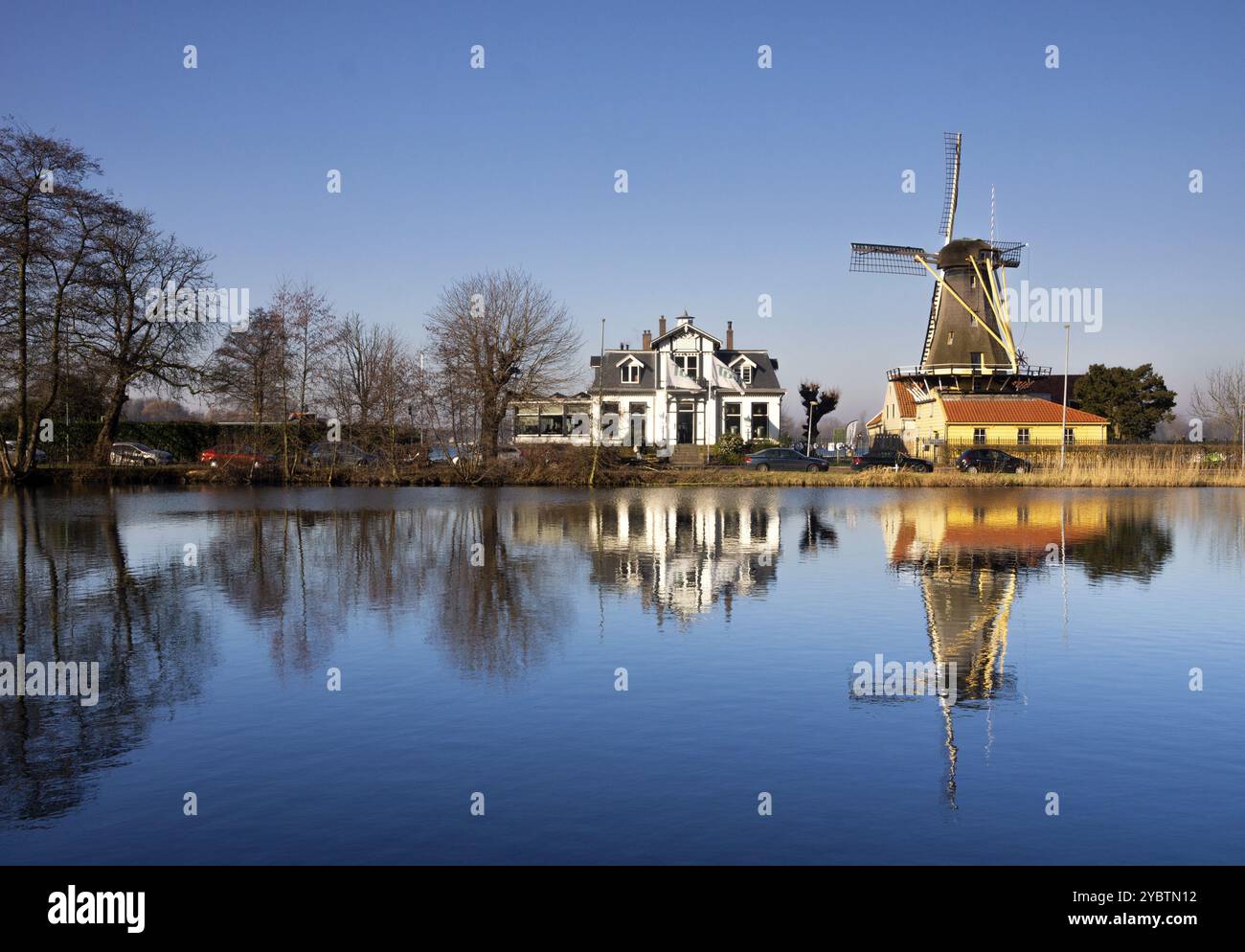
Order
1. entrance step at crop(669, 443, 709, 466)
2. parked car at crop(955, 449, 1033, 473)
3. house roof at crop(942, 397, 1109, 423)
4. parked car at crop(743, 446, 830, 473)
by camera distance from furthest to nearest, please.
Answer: entrance step at crop(669, 443, 709, 466), house roof at crop(942, 397, 1109, 423), parked car at crop(743, 446, 830, 473), parked car at crop(955, 449, 1033, 473)

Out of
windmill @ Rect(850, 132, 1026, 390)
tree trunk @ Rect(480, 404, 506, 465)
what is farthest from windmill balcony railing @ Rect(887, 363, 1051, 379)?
tree trunk @ Rect(480, 404, 506, 465)


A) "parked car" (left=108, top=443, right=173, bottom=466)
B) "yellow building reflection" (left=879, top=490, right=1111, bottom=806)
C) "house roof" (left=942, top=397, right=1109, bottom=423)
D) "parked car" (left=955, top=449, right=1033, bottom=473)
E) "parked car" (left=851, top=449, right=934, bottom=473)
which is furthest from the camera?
"house roof" (left=942, top=397, right=1109, bottom=423)

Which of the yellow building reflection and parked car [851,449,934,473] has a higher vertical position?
parked car [851,449,934,473]

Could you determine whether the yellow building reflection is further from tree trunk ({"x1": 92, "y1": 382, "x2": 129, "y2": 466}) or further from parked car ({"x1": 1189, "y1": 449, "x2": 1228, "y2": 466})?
tree trunk ({"x1": 92, "y1": 382, "x2": 129, "y2": 466})

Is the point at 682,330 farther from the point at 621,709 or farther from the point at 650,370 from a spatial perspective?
the point at 621,709

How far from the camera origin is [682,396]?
7750 centimetres

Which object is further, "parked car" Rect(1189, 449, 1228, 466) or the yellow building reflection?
"parked car" Rect(1189, 449, 1228, 466)

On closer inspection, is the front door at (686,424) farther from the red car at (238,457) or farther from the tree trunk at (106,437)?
the tree trunk at (106,437)

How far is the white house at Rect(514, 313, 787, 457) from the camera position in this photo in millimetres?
77062

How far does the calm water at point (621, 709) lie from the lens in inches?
284

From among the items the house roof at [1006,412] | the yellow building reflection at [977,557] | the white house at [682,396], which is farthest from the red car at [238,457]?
the house roof at [1006,412]

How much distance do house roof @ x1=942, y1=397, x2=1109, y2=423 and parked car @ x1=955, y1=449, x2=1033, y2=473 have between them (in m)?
8.15

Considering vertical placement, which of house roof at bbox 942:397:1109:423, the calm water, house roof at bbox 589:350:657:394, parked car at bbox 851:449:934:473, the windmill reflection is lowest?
the calm water
